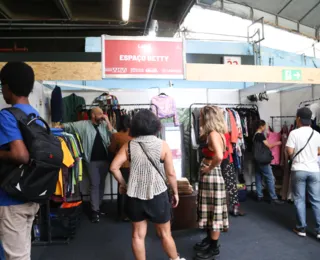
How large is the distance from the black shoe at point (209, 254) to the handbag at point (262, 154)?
2231 millimetres

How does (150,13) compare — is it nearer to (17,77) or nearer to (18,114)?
(17,77)

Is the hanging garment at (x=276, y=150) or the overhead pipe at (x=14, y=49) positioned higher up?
the overhead pipe at (x=14, y=49)

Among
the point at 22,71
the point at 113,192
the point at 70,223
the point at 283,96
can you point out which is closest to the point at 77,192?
the point at 70,223

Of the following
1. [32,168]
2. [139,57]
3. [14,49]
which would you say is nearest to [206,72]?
[139,57]

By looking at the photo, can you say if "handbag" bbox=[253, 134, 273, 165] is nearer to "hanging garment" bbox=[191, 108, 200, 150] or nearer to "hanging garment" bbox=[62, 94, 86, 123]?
"hanging garment" bbox=[191, 108, 200, 150]

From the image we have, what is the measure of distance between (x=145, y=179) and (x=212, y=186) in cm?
85

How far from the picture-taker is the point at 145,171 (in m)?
2.12

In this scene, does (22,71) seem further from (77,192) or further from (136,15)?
(136,15)

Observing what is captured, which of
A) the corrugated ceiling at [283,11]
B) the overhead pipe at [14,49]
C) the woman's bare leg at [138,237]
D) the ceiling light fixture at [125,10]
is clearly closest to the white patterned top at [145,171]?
the woman's bare leg at [138,237]

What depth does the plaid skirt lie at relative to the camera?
2.64 metres

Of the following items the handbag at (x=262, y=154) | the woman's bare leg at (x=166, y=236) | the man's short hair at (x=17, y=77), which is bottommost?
the woman's bare leg at (x=166, y=236)

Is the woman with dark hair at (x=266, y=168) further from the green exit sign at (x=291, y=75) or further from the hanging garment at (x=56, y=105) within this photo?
the hanging garment at (x=56, y=105)

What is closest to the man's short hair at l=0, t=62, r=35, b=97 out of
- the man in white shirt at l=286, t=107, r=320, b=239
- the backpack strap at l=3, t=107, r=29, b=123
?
the backpack strap at l=3, t=107, r=29, b=123

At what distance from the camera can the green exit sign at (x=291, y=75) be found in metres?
3.36
